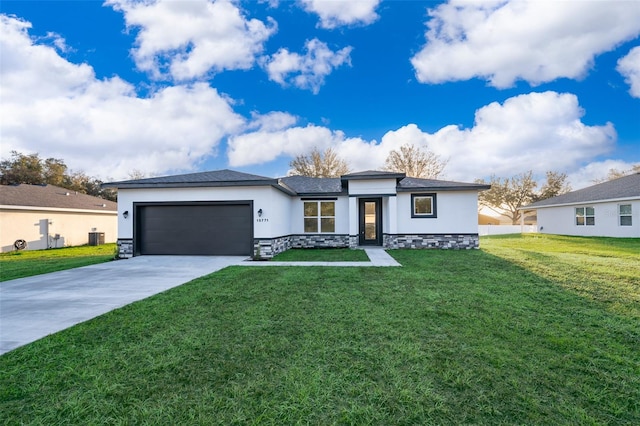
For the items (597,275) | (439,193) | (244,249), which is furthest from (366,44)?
(597,275)

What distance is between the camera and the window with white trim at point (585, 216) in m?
18.6

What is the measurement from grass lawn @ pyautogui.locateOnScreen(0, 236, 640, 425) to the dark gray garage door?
5.78m

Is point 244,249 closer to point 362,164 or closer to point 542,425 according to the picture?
point 542,425

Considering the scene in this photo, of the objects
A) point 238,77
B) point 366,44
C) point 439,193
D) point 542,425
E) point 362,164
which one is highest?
point 366,44

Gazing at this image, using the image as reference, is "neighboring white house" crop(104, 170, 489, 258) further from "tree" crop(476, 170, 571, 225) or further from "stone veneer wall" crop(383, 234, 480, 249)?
"tree" crop(476, 170, 571, 225)

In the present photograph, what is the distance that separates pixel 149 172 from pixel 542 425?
38.9m

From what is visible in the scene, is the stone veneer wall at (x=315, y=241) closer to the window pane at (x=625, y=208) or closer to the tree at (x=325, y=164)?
the tree at (x=325, y=164)

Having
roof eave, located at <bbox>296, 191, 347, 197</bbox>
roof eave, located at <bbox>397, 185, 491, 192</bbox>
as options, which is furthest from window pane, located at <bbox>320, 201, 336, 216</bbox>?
roof eave, located at <bbox>397, 185, 491, 192</bbox>

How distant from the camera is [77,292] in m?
5.73

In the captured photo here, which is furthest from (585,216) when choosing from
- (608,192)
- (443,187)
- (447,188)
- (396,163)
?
(396,163)

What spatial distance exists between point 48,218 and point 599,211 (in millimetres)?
31972

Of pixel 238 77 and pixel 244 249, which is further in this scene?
pixel 238 77

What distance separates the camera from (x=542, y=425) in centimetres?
197

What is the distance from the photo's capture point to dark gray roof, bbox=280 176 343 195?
531 inches
